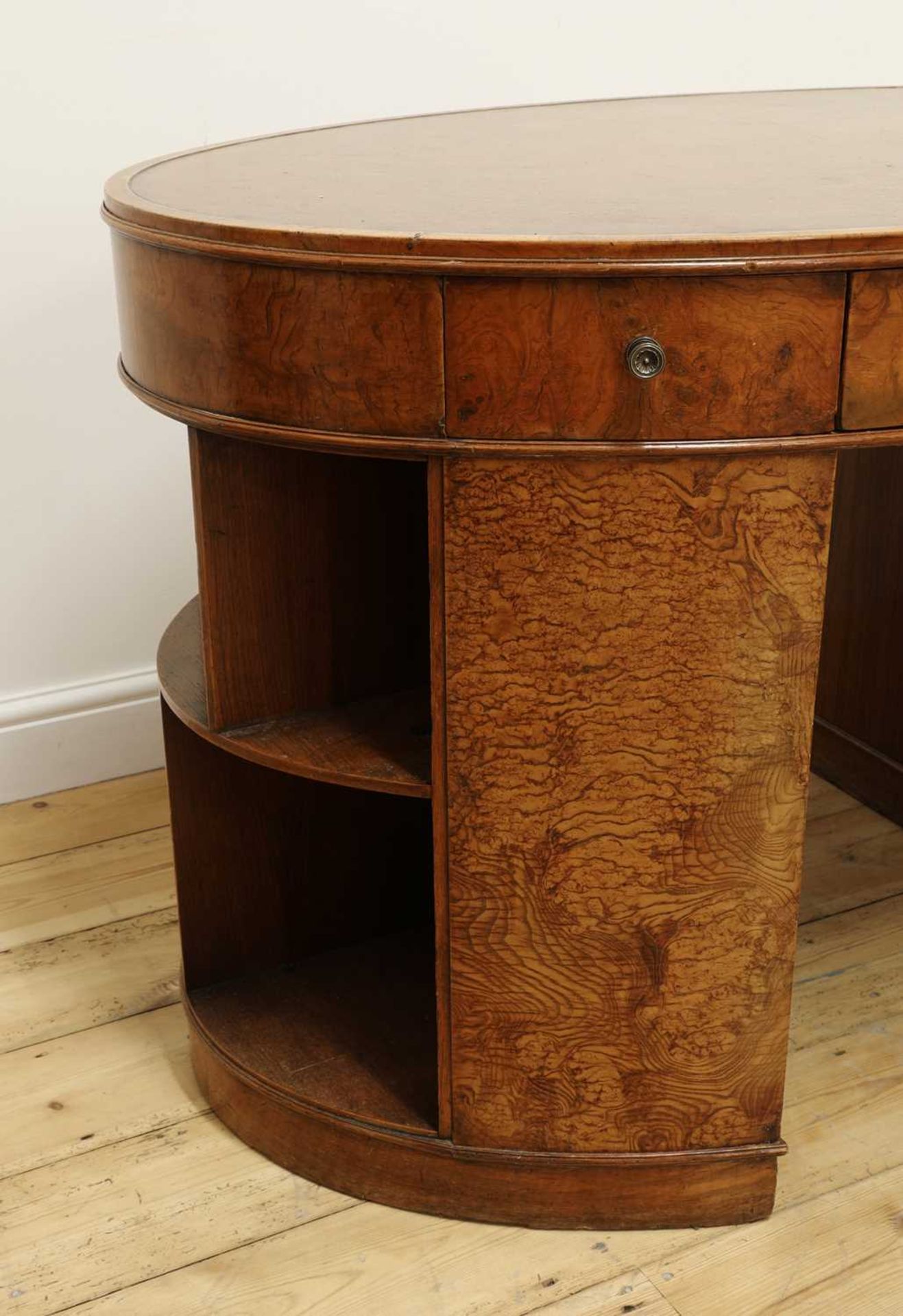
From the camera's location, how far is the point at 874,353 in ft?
3.94

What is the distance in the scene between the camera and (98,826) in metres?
2.34

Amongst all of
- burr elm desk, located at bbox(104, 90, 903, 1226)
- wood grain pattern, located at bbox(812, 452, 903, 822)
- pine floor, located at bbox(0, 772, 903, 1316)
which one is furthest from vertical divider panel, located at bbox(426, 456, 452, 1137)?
wood grain pattern, located at bbox(812, 452, 903, 822)

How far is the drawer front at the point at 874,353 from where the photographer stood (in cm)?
118

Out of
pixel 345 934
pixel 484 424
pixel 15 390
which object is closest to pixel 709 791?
pixel 484 424

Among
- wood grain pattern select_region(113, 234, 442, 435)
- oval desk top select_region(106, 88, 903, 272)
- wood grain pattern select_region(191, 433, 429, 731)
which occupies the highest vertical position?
oval desk top select_region(106, 88, 903, 272)

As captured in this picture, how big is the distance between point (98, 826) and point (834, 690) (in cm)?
120

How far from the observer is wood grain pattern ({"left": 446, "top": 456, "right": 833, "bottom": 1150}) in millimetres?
1265

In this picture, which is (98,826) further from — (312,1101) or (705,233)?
(705,233)

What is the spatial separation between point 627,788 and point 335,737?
0.32 m

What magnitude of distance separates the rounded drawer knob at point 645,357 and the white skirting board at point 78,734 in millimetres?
1477

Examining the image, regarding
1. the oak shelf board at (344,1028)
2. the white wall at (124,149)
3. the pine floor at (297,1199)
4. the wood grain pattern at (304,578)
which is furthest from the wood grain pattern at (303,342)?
the white wall at (124,149)

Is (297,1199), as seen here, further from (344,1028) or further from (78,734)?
(78,734)

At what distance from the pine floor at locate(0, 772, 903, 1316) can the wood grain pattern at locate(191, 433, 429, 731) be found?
53cm

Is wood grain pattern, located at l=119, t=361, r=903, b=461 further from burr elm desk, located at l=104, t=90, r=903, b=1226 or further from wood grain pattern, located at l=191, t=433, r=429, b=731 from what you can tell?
wood grain pattern, located at l=191, t=433, r=429, b=731
